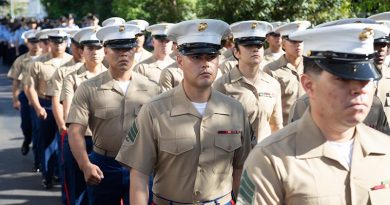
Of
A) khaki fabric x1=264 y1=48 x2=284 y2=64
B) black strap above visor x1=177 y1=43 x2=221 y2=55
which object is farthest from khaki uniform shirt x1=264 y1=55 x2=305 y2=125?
black strap above visor x1=177 y1=43 x2=221 y2=55

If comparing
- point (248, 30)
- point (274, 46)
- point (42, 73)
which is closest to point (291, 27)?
point (274, 46)

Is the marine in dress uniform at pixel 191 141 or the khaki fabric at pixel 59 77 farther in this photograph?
the khaki fabric at pixel 59 77

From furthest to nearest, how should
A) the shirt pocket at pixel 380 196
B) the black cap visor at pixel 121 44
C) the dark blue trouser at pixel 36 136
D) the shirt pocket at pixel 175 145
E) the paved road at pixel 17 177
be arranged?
the dark blue trouser at pixel 36 136, the paved road at pixel 17 177, the black cap visor at pixel 121 44, the shirt pocket at pixel 175 145, the shirt pocket at pixel 380 196

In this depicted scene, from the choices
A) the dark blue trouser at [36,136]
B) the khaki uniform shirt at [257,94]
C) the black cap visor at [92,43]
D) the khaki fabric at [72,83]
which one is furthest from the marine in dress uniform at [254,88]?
the dark blue trouser at [36,136]

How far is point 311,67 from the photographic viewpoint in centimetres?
294

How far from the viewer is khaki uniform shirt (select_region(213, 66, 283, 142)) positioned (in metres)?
6.19

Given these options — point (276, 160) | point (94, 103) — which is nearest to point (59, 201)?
point (94, 103)

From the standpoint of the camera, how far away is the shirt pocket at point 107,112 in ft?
20.4

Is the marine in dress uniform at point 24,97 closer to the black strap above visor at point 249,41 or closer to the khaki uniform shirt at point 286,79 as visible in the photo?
the khaki uniform shirt at point 286,79

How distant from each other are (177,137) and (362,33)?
180cm

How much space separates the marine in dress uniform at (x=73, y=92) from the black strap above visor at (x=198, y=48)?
271cm

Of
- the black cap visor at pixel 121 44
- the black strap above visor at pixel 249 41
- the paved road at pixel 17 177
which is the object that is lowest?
the paved road at pixel 17 177

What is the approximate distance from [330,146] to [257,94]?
137 inches

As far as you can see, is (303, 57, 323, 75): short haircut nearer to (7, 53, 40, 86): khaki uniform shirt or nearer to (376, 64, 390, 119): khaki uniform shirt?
(376, 64, 390, 119): khaki uniform shirt
